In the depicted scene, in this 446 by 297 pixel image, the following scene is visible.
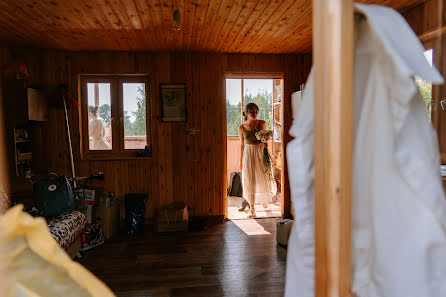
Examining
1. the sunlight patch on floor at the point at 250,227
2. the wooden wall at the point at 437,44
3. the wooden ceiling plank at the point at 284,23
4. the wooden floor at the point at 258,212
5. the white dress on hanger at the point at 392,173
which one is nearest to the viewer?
the white dress on hanger at the point at 392,173

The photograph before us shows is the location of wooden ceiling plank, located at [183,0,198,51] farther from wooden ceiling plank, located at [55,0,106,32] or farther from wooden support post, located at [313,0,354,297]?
wooden support post, located at [313,0,354,297]

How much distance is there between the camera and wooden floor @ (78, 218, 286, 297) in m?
2.45

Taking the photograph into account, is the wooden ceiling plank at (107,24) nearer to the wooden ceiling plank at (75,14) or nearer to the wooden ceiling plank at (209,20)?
the wooden ceiling plank at (75,14)

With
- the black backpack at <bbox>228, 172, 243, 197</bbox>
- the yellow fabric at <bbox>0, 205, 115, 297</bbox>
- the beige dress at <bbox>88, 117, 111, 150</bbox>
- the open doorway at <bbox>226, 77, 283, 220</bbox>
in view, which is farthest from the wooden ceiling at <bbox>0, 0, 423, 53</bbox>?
the black backpack at <bbox>228, 172, 243, 197</bbox>

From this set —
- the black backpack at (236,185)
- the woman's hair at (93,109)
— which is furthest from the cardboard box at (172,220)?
the black backpack at (236,185)

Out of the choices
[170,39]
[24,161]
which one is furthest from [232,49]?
[24,161]

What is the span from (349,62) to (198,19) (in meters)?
2.45

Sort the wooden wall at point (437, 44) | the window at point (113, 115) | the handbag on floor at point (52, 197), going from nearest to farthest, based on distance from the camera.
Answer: the wooden wall at point (437, 44) → the handbag on floor at point (52, 197) → the window at point (113, 115)

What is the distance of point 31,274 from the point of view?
0.78 m

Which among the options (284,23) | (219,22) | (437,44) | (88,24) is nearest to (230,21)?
(219,22)

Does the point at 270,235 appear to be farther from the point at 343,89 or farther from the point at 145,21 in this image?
the point at 343,89

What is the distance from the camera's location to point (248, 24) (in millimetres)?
3078

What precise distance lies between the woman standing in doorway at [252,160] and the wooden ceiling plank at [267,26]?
90 cm

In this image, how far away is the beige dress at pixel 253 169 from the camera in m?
4.39
